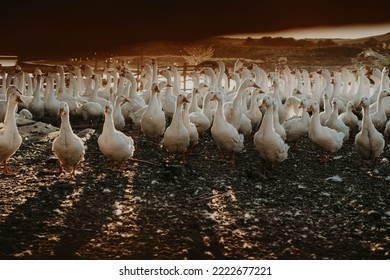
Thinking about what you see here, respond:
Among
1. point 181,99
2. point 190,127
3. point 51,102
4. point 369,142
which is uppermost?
point 181,99

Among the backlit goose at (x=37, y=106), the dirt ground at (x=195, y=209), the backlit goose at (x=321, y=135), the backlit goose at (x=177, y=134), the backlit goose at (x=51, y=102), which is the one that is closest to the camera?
the dirt ground at (x=195, y=209)

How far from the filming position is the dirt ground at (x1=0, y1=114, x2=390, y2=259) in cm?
421

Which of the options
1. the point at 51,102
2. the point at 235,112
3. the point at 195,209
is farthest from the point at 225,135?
the point at 51,102

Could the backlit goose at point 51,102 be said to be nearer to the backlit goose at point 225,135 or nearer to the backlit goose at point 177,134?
the backlit goose at point 177,134

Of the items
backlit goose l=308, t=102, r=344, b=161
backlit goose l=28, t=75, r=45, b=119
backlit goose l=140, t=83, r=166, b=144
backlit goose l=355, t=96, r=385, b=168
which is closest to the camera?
backlit goose l=355, t=96, r=385, b=168

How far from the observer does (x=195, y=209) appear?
5281mm

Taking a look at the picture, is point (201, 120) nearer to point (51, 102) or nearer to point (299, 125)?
point (299, 125)

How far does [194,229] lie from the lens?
468 centimetres

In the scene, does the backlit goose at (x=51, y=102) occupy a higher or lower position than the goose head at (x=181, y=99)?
lower

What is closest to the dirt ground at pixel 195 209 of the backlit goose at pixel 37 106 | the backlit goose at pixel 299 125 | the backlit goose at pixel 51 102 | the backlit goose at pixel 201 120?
the backlit goose at pixel 299 125

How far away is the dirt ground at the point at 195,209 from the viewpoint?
4211 millimetres

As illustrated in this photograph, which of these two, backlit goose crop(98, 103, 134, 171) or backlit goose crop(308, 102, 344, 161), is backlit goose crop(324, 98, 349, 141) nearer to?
backlit goose crop(308, 102, 344, 161)

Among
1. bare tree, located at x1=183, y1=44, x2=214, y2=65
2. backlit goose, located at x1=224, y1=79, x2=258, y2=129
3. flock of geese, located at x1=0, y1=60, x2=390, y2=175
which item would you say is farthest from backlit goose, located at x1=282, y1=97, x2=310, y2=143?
bare tree, located at x1=183, y1=44, x2=214, y2=65

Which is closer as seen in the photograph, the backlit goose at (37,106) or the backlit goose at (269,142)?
the backlit goose at (269,142)
